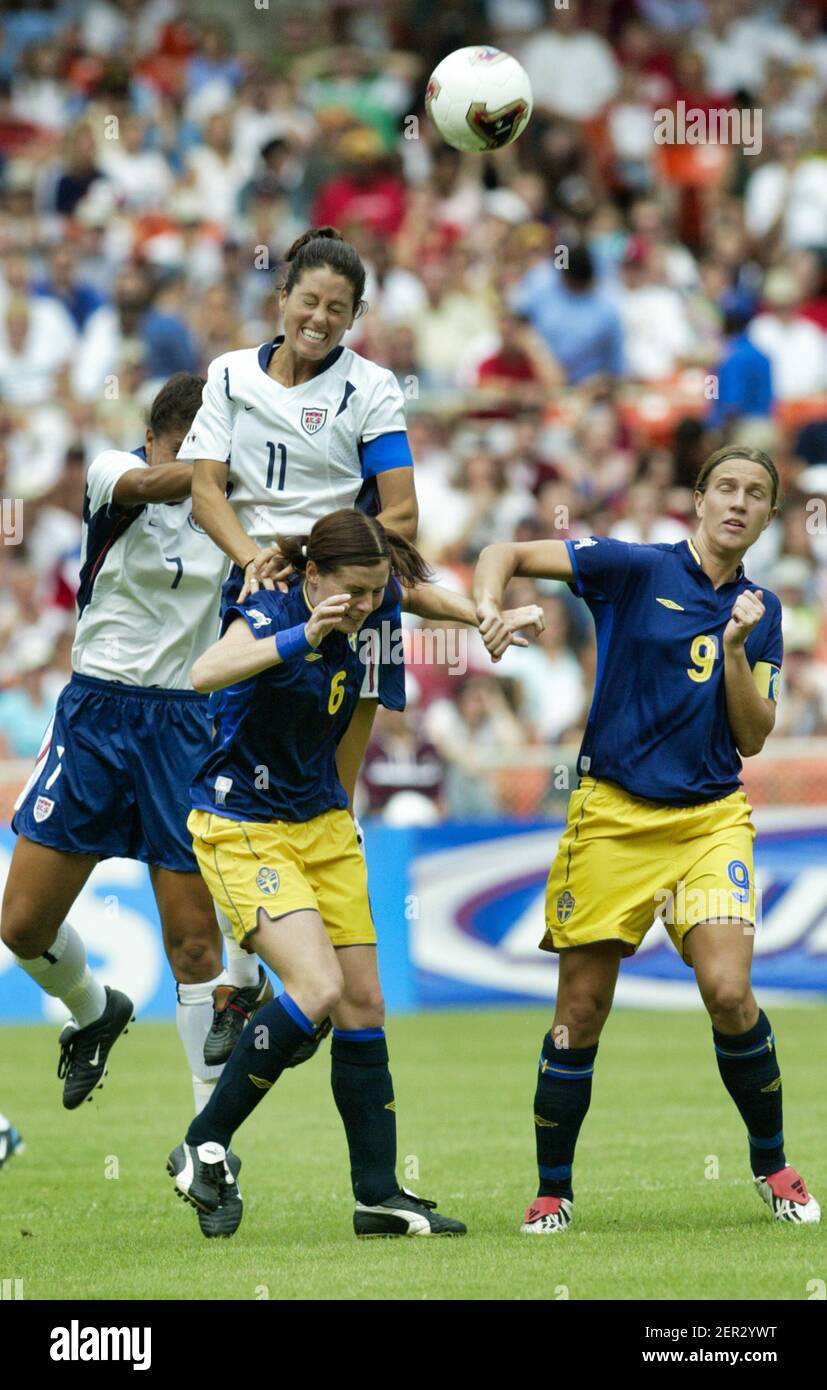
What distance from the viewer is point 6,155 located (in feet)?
62.6

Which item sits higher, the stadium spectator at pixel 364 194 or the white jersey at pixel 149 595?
the stadium spectator at pixel 364 194

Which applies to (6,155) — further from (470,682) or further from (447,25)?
(470,682)

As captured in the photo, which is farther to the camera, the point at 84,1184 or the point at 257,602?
the point at 84,1184

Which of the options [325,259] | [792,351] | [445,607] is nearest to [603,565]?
[445,607]

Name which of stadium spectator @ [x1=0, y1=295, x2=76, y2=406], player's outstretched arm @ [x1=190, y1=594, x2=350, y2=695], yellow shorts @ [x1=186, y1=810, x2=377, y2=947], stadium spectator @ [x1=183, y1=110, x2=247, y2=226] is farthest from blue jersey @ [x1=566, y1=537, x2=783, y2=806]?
stadium spectator @ [x1=183, y1=110, x2=247, y2=226]

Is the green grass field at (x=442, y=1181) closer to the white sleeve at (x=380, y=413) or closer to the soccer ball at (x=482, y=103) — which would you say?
the white sleeve at (x=380, y=413)

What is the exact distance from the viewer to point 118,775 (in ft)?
24.7

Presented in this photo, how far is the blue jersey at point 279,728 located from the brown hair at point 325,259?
97 centimetres

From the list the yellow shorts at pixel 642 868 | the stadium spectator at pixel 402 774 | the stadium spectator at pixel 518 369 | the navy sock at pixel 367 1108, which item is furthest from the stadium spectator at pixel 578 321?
the navy sock at pixel 367 1108

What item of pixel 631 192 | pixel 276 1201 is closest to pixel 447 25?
pixel 631 192

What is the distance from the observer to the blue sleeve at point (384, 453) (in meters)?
6.77

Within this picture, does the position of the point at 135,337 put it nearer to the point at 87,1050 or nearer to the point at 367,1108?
the point at 87,1050

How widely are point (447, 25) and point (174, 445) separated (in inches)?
578

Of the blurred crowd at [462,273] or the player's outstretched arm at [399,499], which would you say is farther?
the blurred crowd at [462,273]
